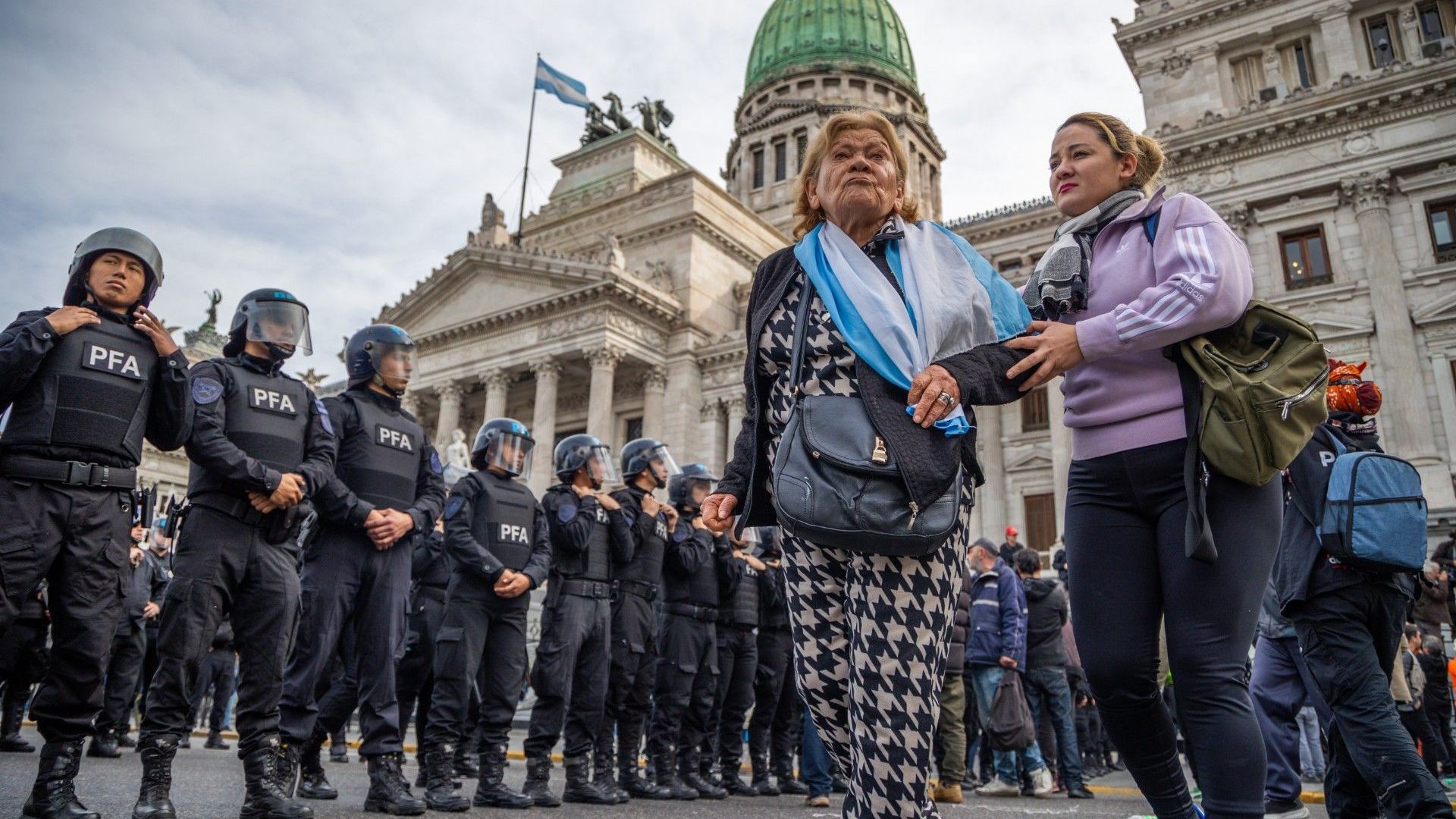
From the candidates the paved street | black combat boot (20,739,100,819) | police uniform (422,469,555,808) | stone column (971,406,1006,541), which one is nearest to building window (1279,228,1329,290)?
stone column (971,406,1006,541)

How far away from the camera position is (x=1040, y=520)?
26844mm

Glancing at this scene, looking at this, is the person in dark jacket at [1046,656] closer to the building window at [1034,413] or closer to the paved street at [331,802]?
the paved street at [331,802]

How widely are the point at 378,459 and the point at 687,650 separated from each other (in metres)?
2.93

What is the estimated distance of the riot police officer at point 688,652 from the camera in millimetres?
6996

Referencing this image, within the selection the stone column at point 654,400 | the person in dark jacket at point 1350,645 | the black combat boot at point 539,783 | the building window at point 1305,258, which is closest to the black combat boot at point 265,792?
the black combat boot at point 539,783

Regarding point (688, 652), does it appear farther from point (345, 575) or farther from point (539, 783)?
point (345, 575)

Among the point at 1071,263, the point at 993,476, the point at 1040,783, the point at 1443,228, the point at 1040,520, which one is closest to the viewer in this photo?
the point at 1071,263

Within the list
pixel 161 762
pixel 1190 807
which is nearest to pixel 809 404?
pixel 1190 807

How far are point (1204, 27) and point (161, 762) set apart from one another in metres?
27.3

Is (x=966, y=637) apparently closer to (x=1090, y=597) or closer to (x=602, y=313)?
(x=1090, y=597)

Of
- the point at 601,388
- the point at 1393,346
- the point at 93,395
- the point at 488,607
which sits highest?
the point at 601,388

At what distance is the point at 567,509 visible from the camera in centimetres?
675

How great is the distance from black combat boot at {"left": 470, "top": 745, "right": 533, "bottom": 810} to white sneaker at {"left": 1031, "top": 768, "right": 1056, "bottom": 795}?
4534 millimetres

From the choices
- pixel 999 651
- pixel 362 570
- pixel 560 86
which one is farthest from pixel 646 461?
pixel 560 86
